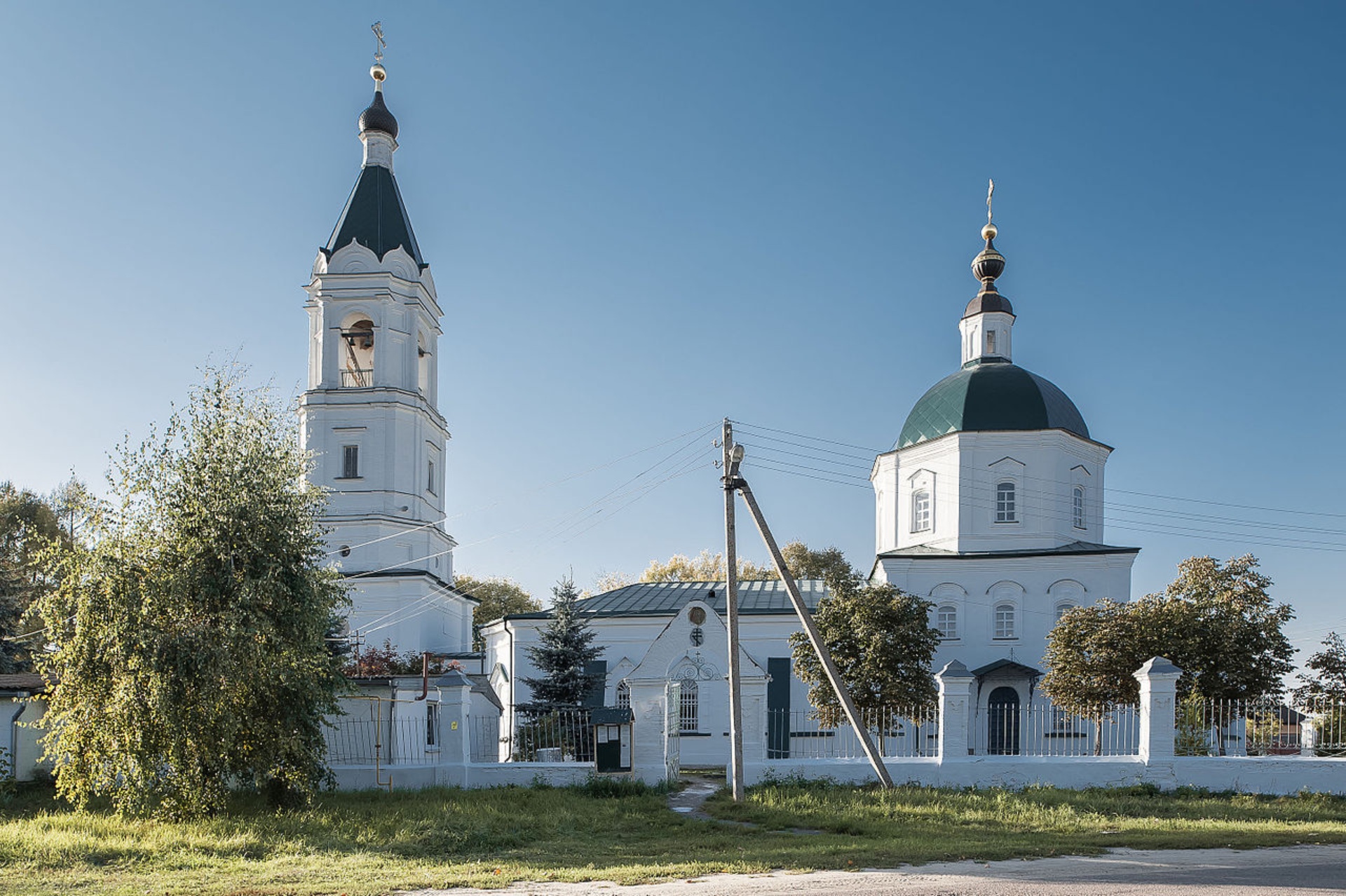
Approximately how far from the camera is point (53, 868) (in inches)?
449

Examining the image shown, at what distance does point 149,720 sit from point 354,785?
4.17 m

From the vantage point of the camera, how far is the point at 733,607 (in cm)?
1725

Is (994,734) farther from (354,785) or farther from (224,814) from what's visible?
(224,814)

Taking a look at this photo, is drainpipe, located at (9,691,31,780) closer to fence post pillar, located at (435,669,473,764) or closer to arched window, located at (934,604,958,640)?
fence post pillar, located at (435,669,473,764)

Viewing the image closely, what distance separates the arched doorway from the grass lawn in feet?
33.9

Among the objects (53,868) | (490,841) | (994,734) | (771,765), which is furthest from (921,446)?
(53,868)

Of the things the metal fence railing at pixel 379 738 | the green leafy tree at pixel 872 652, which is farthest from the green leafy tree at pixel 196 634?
the green leafy tree at pixel 872 652

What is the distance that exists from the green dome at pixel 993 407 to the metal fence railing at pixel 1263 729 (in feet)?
39.5

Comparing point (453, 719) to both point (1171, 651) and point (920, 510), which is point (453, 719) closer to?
point (1171, 651)

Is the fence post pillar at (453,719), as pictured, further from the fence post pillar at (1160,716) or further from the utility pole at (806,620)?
the fence post pillar at (1160,716)

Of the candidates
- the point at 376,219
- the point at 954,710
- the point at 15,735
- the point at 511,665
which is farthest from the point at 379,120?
the point at 954,710

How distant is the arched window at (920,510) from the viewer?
31.5m

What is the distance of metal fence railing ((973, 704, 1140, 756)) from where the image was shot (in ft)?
77.8

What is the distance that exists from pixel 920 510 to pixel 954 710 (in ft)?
46.6
